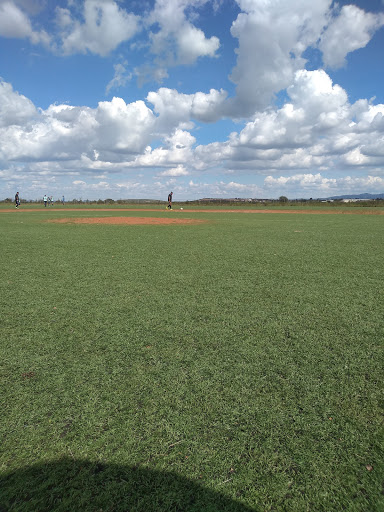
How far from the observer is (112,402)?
2305 millimetres

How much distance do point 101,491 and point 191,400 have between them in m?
0.86

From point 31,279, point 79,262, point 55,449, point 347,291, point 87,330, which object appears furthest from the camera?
point 79,262

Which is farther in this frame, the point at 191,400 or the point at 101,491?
the point at 191,400

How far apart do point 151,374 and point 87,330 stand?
4.19 feet

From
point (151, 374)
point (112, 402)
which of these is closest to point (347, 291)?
point (151, 374)

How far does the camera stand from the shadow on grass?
5.05 feet

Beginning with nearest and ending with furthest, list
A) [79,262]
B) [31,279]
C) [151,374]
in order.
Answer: [151,374]
[31,279]
[79,262]

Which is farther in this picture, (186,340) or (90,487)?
(186,340)

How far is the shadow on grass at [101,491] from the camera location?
1.54 meters

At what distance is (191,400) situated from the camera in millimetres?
2324

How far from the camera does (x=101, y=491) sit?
1625 mm

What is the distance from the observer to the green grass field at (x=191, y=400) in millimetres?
1633

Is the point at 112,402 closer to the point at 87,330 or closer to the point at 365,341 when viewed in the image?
the point at 87,330

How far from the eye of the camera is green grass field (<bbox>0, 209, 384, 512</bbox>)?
5.36 feet
